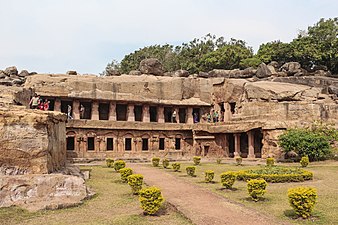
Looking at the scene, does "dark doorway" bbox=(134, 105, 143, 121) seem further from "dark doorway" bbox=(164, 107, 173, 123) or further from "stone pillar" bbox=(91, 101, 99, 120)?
"stone pillar" bbox=(91, 101, 99, 120)

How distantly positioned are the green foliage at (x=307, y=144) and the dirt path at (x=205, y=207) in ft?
36.6

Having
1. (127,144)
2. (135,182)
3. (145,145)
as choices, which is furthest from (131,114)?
(135,182)

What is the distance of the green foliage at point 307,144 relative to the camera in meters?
23.0

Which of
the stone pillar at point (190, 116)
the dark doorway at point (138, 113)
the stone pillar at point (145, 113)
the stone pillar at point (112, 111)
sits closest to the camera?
the stone pillar at point (112, 111)

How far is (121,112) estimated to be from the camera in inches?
1344

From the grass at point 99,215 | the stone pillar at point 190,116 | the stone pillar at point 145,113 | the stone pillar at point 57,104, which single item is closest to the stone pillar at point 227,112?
the stone pillar at point 190,116

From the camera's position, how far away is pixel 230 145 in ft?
104

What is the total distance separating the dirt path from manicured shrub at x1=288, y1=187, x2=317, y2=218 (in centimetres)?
79

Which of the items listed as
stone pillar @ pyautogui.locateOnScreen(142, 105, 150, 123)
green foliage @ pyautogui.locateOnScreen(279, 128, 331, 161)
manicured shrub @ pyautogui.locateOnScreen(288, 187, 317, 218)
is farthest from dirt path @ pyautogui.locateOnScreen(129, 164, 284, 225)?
stone pillar @ pyautogui.locateOnScreen(142, 105, 150, 123)

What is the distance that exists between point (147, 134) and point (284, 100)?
12393mm

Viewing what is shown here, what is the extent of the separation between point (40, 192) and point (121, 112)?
23.4m

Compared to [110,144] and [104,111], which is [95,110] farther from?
[110,144]

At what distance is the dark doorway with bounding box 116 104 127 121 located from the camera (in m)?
33.9

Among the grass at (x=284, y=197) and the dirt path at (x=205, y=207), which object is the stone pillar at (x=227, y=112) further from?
the dirt path at (x=205, y=207)
